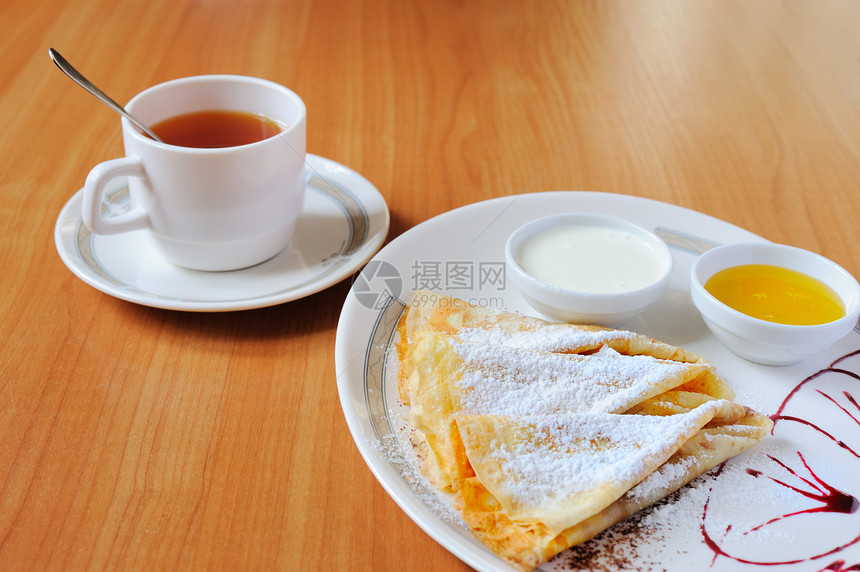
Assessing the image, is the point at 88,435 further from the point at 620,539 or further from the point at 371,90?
the point at 371,90

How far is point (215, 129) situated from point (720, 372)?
1.02 m

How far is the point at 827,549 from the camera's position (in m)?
0.91

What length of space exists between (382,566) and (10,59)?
6.58 ft

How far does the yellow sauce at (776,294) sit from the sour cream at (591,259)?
4.6 inches

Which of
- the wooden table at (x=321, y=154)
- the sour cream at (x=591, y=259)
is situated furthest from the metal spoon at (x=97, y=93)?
the sour cream at (x=591, y=259)

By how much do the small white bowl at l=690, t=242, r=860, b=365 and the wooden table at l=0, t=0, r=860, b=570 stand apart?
31 cm

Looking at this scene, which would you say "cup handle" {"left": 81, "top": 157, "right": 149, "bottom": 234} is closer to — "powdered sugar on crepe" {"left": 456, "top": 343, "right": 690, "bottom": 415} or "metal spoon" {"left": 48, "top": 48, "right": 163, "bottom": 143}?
"metal spoon" {"left": 48, "top": 48, "right": 163, "bottom": 143}

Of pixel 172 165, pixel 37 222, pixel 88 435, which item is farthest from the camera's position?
pixel 37 222

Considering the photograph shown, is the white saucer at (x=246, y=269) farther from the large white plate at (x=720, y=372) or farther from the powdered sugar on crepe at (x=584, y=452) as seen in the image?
the powdered sugar on crepe at (x=584, y=452)

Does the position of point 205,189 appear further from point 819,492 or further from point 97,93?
point 819,492

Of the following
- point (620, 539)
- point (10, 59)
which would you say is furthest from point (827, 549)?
point (10, 59)

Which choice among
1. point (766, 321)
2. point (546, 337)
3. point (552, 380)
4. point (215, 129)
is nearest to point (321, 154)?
point (215, 129)

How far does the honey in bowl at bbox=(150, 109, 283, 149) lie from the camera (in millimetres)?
1386

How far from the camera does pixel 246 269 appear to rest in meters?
1.38
